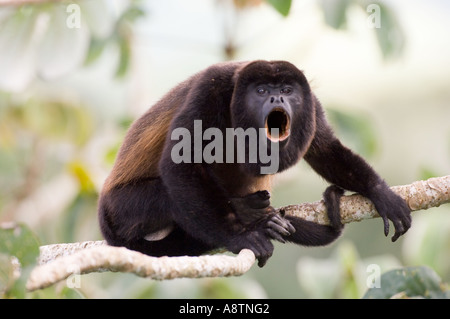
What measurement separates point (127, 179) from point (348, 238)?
27.7 ft

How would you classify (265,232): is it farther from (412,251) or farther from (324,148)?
(412,251)

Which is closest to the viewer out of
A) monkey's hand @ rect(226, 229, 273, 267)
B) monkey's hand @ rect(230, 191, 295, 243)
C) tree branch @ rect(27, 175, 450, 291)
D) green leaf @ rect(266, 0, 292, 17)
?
tree branch @ rect(27, 175, 450, 291)

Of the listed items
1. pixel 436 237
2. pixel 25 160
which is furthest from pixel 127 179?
pixel 25 160

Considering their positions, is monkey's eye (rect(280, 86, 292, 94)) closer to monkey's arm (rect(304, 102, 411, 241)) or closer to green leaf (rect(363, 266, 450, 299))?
monkey's arm (rect(304, 102, 411, 241))

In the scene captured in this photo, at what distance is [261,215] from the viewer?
338 cm

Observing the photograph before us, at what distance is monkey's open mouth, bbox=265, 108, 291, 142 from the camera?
3432 mm

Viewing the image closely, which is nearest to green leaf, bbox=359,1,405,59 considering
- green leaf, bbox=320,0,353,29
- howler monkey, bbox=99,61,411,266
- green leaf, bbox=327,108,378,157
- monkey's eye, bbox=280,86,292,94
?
green leaf, bbox=320,0,353,29

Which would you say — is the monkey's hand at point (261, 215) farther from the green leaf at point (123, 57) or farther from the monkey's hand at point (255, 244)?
the green leaf at point (123, 57)

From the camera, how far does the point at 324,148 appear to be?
3.85 m

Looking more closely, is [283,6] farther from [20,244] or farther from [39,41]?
[39,41]

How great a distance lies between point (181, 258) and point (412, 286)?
1.52 metres

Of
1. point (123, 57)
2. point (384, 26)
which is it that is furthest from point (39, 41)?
point (384, 26)

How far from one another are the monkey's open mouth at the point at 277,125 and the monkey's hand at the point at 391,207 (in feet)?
1.92

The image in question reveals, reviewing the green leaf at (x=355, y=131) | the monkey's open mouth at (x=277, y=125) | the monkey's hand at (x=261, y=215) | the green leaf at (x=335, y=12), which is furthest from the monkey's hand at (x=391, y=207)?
the green leaf at (x=355, y=131)
